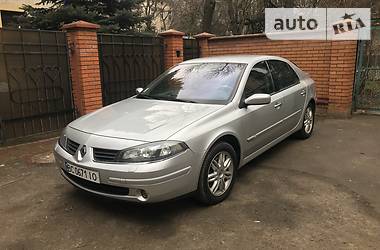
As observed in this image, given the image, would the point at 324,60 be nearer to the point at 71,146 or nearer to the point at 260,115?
the point at 260,115

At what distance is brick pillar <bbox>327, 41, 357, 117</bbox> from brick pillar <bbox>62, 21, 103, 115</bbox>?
5115 millimetres

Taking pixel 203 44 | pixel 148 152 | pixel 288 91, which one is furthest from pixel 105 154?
pixel 203 44

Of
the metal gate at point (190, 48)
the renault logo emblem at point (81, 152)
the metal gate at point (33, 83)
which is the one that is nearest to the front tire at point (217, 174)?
the renault logo emblem at point (81, 152)

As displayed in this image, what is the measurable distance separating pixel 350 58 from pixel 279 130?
12.2 ft

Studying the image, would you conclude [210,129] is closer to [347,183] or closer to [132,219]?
[132,219]

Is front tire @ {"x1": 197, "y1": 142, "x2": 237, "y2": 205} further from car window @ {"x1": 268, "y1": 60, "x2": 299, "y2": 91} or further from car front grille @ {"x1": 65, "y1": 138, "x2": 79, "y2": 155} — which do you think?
car window @ {"x1": 268, "y1": 60, "x2": 299, "y2": 91}

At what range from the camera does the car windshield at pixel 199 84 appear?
4.14m

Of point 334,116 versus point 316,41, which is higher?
point 316,41

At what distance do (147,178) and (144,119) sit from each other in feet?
2.58

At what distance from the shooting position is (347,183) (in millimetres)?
4246

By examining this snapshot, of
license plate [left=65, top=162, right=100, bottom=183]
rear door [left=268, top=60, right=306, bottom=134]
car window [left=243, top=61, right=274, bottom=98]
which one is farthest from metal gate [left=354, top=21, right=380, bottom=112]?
license plate [left=65, top=162, right=100, bottom=183]

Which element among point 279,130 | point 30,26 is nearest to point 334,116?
point 279,130

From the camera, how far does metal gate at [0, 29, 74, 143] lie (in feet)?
20.0

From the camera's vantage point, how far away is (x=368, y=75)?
25.5 feet
